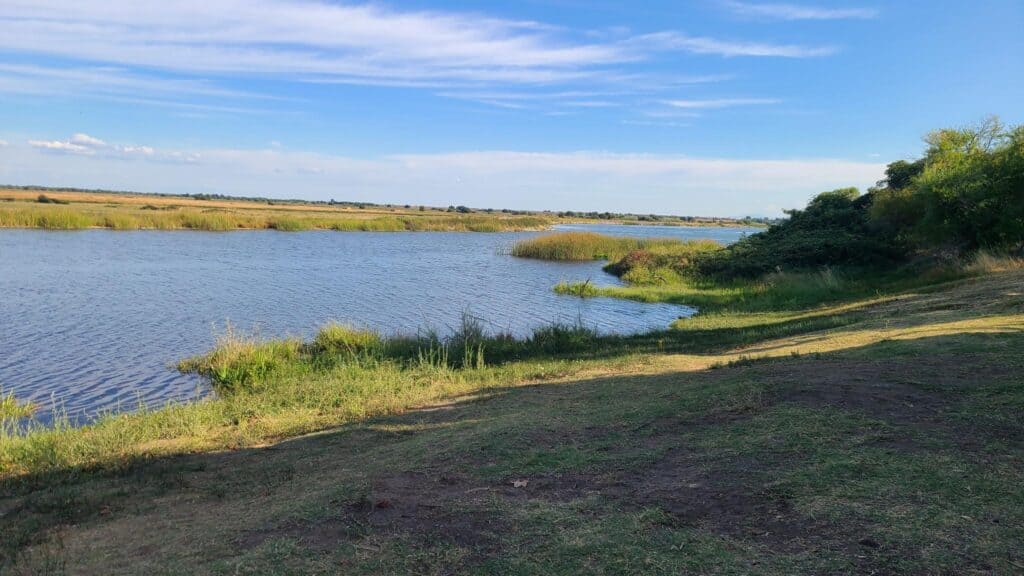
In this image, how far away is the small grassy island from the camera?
414 centimetres

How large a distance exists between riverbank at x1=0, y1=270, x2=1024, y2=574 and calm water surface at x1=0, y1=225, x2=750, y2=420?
4373 millimetres

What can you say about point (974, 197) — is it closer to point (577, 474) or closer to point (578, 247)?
point (577, 474)

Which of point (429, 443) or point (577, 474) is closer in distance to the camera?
point (577, 474)

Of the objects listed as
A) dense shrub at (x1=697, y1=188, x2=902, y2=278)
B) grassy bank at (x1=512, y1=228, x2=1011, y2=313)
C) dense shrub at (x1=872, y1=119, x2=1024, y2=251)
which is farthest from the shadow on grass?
dense shrub at (x1=697, y1=188, x2=902, y2=278)

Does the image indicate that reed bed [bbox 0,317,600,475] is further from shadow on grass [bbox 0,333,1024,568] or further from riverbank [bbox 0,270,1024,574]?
shadow on grass [bbox 0,333,1024,568]

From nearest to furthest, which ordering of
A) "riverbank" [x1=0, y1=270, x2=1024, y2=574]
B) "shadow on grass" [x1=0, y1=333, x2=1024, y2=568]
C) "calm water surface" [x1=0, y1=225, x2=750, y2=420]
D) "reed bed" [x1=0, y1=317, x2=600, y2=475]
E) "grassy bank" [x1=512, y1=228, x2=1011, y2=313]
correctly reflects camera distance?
"riverbank" [x1=0, y1=270, x2=1024, y2=574], "shadow on grass" [x1=0, y1=333, x2=1024, y2=568], "reed bed" [x1=0, y1=317, x2=600, y2=475], "calm water surface" [x1=0, y1=225, x2=750, y2=420], "grassy bank" [x1=512, y1=228, x2=1011, y2=313]

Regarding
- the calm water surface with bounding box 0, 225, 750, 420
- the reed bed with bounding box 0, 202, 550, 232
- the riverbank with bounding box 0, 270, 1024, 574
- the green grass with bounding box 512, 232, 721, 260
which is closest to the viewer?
the riverbank with bounding box 0, 270, 1024, 574

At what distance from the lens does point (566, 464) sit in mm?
6004

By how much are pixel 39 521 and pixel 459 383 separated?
6534 millimetres

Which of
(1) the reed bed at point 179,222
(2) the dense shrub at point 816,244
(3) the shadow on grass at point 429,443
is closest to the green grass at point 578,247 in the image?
(2) the dense shrub at point 816,244

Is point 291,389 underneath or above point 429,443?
underneath

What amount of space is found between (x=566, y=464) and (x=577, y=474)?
0.29m

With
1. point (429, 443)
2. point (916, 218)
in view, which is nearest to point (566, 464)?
point (429, 443)

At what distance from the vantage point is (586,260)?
176 feet
